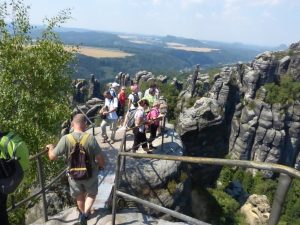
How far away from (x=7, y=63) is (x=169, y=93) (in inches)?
3616

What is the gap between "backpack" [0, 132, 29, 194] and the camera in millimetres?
6320

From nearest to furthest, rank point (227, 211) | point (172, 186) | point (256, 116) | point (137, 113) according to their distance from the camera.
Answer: point (137, 113)
point (172, 186)
point (227, 211)
point (256, 116)

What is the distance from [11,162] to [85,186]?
275 cm

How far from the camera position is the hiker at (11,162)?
249 inches

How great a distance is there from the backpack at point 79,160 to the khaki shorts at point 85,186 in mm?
173

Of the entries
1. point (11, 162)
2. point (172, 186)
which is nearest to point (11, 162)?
point (11, 162)

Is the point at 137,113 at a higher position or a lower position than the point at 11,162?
lower

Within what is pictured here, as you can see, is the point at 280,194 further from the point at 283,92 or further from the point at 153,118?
the point at 283,92

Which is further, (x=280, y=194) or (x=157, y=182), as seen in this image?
(x=157, y=182)

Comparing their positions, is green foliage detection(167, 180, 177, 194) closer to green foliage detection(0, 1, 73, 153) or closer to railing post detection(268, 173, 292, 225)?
green foliage detection(0, 1, 73, 153)

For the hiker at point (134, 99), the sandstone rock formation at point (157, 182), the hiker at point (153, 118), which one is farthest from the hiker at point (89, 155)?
the hiker at point (134, 99)

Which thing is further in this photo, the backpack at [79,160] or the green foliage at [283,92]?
the green foliage at [283,92]

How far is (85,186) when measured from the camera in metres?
8.89

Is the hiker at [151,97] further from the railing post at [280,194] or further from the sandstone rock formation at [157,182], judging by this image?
the railing post at [280,194]
